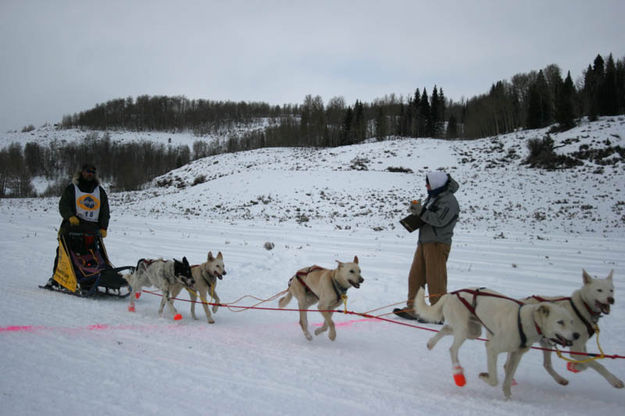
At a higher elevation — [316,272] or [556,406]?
[316,272]

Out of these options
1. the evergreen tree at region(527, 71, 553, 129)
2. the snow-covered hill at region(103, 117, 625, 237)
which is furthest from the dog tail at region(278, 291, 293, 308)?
the evergreen tree at region(527, 71, 553, 129)

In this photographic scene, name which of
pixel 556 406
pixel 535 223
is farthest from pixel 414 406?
pixel 535 223

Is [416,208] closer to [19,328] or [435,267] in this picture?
[435,267]

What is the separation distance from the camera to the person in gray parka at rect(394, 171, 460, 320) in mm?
5289

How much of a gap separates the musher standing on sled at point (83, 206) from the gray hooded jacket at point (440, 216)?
20.0 feet

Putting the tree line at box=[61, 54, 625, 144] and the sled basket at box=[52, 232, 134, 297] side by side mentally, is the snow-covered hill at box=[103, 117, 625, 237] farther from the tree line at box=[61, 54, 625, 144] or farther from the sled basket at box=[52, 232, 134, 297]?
the sled basket at box=[52, 232, 134, 297]

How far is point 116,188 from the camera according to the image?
53.8 m

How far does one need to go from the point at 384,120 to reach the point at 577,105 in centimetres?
2968

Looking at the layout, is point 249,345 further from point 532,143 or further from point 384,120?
point 384,120

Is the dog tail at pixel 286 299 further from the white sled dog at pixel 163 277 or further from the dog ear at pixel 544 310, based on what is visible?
the dog ear at pixel 544 310

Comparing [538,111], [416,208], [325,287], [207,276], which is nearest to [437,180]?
[416,208]

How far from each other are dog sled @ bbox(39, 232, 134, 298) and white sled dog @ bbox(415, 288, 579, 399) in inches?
216

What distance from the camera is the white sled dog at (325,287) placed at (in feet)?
14.5

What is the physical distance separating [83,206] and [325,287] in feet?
16.5
